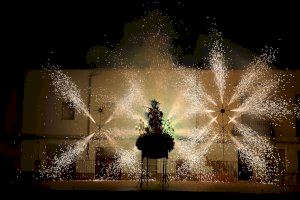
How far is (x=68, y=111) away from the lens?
2327 cm

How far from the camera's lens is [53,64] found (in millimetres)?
23516

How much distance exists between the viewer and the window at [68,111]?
76.1ft

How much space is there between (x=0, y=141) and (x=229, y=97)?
11872 mm

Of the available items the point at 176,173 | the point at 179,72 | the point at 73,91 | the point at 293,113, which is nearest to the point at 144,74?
the point at 179,72

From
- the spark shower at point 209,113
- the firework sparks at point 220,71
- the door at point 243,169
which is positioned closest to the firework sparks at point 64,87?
the spark shower at point 209,113

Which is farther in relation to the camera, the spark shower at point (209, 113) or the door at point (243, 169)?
the door at point (243, 169)

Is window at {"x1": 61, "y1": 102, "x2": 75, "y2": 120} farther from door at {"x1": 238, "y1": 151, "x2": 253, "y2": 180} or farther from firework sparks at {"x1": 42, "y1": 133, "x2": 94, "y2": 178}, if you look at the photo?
door at {"x1": 238, "y1": 151, "x2": 253, "y2": 180}

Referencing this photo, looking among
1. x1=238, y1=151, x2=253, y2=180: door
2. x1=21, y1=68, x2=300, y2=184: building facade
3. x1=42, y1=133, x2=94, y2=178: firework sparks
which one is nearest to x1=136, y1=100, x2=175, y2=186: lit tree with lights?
x1=21, y1=68, x2=300, y2=184: building facade

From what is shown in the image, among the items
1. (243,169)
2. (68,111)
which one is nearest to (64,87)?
(68,111)

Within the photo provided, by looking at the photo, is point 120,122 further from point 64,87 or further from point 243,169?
point 243,169

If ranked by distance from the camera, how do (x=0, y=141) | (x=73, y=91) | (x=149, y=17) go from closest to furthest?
(x=0, y=141) → (x=73, y=91) → (x=149, y=17)

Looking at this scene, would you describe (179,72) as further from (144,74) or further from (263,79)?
(263,79)

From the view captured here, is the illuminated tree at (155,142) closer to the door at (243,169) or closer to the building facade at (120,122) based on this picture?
the building facade at (120,122)

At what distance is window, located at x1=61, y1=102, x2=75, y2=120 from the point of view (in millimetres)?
23198
